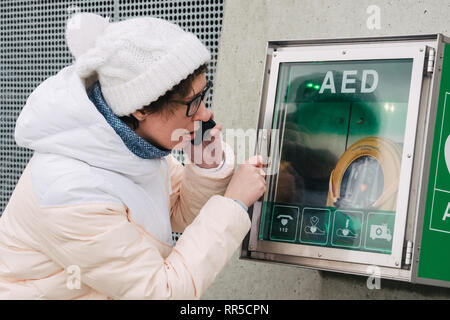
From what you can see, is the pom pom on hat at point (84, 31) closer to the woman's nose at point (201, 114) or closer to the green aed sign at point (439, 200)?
the woman's nose at point (201, 114)

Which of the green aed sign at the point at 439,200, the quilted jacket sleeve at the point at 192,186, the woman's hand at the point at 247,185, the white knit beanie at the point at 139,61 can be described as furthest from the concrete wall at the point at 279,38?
the white knit beanie at the point at 139,61

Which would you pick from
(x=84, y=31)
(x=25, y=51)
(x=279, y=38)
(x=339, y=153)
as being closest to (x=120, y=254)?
(x=84, y=31)

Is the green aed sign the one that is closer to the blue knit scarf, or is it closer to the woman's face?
the woman's face

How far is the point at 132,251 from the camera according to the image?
156cm

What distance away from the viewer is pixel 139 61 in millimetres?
1575

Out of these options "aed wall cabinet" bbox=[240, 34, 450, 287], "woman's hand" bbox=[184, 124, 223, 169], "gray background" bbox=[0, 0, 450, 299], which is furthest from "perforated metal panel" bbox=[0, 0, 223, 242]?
"woman's hand" bbox=[184, 124, 223, 169]

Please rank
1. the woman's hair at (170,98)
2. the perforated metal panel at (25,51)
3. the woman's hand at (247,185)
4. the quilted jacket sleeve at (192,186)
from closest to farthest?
the woman's hair at (170,98)
the woman's hand at (247,185)
the quilted jacket sleeve at (192,186)
the perforated metal panel at (25,51)

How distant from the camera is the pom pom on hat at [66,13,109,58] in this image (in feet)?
5.50

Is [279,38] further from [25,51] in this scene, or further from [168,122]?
[25,51]

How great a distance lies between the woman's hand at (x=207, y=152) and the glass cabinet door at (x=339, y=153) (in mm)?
315

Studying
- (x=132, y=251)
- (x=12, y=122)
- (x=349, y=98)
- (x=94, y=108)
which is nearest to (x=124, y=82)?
(x=94, y=108)

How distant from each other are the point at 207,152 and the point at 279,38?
1.04 meters

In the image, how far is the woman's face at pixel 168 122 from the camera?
167cm
